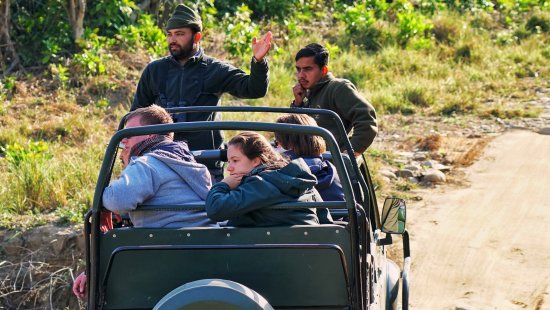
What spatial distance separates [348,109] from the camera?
6.05m

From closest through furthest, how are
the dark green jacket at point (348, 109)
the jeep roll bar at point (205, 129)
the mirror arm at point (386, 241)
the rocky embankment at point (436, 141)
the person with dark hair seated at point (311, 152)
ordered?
the jeep roll bar at point (205, 129), the person with dark hair seated at point (311, 152), the mirror arm at point (386, 241), the dark green jacket at point (348, 109), the rocky embankment at point (436, 141)

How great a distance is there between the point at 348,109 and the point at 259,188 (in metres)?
2.26

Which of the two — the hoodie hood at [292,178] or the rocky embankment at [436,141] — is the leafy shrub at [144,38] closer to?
the rocky embankment at [436,141]

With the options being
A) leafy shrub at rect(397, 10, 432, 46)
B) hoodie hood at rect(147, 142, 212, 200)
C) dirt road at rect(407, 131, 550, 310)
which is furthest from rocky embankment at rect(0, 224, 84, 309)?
leafy shrub at rect(397, 10, 432, 46)

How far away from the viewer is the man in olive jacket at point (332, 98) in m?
6.03

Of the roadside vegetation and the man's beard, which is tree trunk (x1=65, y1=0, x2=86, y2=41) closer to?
the roadside vegetation

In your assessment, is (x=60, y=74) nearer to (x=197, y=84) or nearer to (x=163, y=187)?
(x=197, y=84)

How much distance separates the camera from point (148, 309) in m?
3.94

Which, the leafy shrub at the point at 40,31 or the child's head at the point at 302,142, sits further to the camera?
the leafy shrub at the point at 40,31

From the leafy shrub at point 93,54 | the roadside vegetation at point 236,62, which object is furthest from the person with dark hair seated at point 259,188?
the leafy shrub at point 93,54

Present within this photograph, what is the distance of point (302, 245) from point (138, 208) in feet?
2.29

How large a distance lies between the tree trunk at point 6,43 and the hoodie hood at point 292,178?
7.87 meters

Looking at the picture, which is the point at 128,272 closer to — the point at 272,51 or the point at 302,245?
the point at 302,245

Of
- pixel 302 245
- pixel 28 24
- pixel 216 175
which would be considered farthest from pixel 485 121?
pixel 302 245
